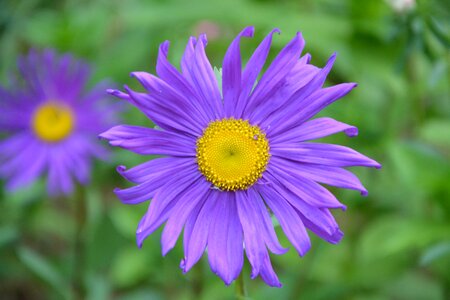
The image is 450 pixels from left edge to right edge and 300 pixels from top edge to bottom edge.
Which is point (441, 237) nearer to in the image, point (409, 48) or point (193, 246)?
point (409, 48)

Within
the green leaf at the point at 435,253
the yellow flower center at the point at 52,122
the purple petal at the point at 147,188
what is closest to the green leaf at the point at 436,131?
the green leaf at the point at 435,253

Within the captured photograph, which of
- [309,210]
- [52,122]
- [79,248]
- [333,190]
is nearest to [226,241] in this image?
[309,210]

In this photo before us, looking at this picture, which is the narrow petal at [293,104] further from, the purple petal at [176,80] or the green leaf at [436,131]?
the green leaf at [436,131]

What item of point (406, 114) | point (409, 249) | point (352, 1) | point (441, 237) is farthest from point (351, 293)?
point (352, 1)

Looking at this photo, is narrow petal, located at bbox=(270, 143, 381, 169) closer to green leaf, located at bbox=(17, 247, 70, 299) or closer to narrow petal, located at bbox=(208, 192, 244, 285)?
narrow petal, located at bbox=(208, 192, 244, 285)

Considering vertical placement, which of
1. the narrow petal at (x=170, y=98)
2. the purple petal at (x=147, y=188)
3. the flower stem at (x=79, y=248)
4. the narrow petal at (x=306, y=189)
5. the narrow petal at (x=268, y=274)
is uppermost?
the narrow petal at (x=170, y=98)

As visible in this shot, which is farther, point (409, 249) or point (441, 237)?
point (409, 249)
